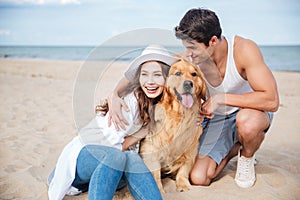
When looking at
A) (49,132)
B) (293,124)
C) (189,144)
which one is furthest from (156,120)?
(293,124)

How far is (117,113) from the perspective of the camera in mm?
2037

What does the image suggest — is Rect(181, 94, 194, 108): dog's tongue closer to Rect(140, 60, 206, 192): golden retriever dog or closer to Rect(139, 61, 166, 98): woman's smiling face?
Rect(140, 60, 206, 192): golden retriever dog

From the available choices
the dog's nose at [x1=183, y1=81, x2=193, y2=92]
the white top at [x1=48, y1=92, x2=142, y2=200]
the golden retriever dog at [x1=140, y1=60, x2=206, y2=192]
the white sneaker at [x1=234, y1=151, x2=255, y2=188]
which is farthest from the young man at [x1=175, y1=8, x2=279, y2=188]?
the white top at [x1=48, y1=92, x2=142, y2=200]

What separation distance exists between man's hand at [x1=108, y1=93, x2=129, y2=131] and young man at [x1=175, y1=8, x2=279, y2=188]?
1.87 feet

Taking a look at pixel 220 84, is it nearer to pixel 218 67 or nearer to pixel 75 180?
pixel 218 67

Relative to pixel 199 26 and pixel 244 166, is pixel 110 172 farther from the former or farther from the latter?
pixel 199 26

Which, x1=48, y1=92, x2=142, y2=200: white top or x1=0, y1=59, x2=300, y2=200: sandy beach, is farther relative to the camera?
x1=0, y1=59, x2=300, y2=200: sandy beach

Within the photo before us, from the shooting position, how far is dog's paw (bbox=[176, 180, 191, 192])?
225 centimetres

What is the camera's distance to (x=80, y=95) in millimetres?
2182

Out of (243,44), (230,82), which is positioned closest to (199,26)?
(243,44)

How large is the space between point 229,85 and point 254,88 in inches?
7.7

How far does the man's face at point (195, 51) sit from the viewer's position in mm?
2247

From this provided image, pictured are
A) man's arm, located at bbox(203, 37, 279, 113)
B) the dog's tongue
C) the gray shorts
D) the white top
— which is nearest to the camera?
the white top

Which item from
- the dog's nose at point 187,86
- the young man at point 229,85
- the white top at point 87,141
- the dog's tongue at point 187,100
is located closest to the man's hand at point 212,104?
the young man at point 229,85
